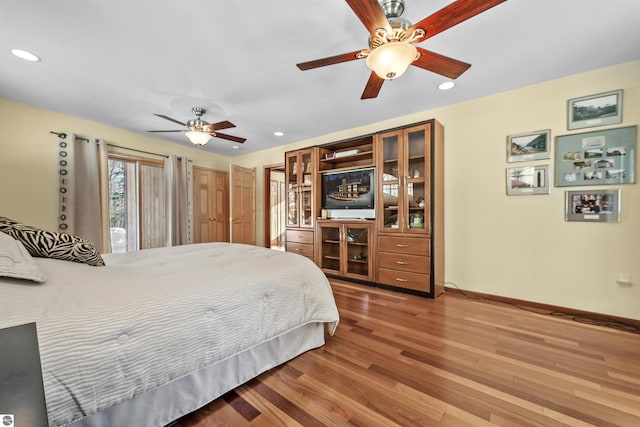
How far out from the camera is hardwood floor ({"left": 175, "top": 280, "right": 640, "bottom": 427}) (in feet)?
4.00

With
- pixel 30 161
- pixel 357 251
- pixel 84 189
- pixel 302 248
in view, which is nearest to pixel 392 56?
pixel 357 251

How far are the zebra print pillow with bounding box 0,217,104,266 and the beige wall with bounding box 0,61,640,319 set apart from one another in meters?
2.46

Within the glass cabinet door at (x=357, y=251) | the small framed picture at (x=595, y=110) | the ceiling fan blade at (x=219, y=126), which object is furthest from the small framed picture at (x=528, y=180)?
the ceiling fan blade at (x=219, y=126)

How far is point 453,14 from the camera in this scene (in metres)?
1.28

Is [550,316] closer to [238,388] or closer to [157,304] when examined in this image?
[238,388]

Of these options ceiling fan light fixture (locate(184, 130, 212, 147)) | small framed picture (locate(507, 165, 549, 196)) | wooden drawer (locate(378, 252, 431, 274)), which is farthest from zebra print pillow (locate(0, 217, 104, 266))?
small framed picture (locate(507, 165, 549, 196))

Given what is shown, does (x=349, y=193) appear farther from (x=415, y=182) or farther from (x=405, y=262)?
(x=405, y=262)

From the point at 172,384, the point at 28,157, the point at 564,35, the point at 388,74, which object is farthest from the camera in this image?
the point at 28,157

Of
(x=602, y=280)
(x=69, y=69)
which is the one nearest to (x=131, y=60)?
(x=69, y=69)

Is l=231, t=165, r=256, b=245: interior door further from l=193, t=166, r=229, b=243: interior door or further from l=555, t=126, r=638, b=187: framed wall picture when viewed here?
l=555, t=126, r=638, b=187: framed wall picture

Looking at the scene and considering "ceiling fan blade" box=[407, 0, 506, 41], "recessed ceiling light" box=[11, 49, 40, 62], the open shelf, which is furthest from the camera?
the open shelf

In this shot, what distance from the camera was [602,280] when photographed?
232 centimetres

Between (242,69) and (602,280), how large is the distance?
13.0ft

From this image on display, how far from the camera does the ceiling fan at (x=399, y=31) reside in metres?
1.24
